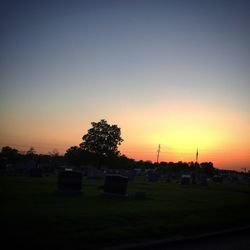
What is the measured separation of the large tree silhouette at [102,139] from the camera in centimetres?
9375

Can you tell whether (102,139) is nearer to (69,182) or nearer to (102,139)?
(102,139)

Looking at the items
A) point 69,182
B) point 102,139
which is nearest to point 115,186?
point 69,182

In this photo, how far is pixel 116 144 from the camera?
313ft

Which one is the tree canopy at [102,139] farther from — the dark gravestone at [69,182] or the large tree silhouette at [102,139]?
the dark gravestone at [69,182]

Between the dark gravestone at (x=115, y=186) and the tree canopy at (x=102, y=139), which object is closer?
the dark gravestone at (x=115, y=186)

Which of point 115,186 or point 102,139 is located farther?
point 102,139

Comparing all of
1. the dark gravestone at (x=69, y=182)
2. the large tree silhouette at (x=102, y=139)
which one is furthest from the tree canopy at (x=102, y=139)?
the dark gravestone at (x=69, y=182)

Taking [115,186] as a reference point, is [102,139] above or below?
above

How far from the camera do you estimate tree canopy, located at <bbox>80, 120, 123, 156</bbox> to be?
93875 mm

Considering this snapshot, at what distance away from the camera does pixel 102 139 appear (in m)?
94.1

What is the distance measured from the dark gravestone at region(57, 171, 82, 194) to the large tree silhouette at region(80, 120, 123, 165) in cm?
6957

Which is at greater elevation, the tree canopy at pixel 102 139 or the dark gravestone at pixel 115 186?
the tree canopy at pixel 102 139

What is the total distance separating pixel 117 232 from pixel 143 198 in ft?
39.3

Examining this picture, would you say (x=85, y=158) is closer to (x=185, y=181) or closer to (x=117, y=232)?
(x=185, y=181)
